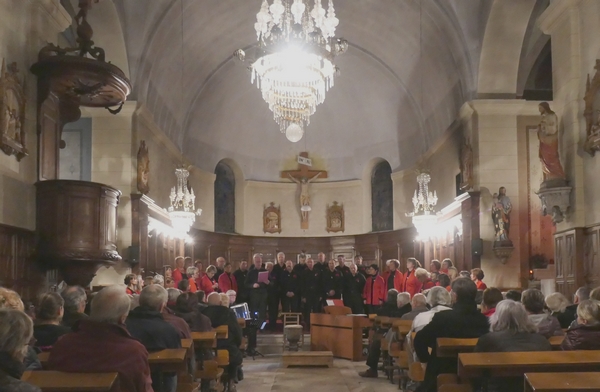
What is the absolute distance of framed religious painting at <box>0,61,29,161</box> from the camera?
7.05 meters

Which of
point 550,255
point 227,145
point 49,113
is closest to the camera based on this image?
point 49,113

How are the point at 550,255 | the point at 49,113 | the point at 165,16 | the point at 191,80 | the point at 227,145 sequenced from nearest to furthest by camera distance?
the point at 49,113 < the point at 550,255 < the point at 165,16 < the point at 191,80 < the point at 227,145

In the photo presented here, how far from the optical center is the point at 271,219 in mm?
22266

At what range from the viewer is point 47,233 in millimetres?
7945

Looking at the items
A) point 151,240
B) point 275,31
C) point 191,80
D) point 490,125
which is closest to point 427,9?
point 490,125

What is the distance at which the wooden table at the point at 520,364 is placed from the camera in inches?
151

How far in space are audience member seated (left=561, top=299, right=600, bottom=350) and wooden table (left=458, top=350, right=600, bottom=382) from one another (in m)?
0.72

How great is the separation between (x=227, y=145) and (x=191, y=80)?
3.58 m

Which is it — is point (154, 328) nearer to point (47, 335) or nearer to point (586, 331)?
point (47, 335)

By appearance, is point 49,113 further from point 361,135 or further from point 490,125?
point 361,135

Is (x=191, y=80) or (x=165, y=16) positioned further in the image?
(x=191, y=80)

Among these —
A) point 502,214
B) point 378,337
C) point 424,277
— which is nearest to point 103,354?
point 378,337

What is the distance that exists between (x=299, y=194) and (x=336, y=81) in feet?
12.7

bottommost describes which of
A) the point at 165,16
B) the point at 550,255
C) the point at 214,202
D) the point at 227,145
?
the point at 550,255
